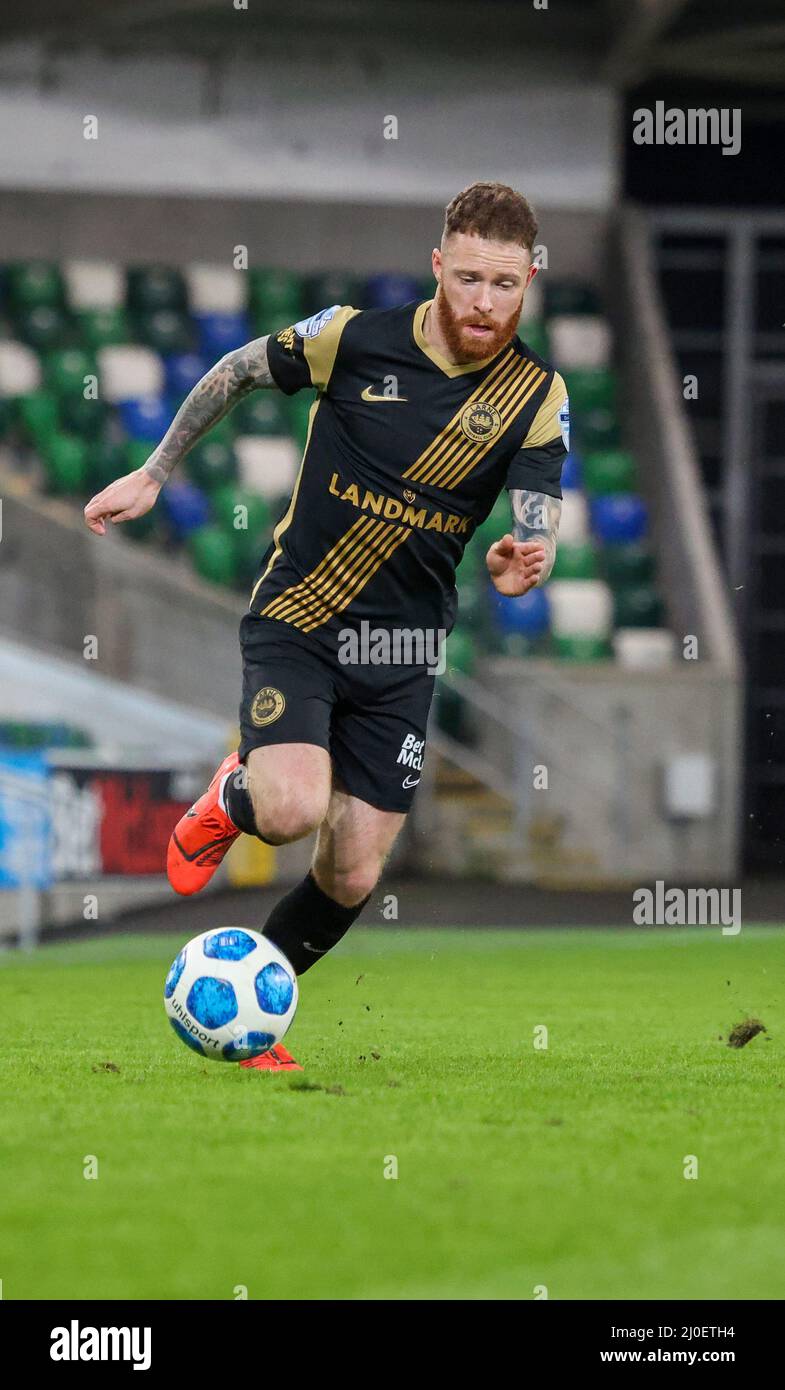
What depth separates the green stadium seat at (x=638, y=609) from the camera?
22.1 meters

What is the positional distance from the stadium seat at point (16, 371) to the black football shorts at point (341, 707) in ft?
50.2

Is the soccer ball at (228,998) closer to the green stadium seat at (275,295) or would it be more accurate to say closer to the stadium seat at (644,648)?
the stadium seat at (644,648)

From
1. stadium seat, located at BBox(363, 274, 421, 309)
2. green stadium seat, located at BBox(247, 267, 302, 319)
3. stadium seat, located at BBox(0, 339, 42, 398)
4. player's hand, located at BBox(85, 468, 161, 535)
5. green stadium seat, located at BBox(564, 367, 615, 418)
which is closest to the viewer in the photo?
player's hand, located at BBox(85, 468, 161, 535)

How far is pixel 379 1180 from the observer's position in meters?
4.50

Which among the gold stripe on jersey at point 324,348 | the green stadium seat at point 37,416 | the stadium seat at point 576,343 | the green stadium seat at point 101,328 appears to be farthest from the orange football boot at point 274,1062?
the stadium seat at point 576,343

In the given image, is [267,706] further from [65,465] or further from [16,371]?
[16,371]

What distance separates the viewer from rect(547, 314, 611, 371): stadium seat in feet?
78.3

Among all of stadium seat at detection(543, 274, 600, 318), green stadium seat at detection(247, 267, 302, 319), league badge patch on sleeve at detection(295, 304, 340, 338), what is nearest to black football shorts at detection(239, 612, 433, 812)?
league badge patch on sleeve at detection(295, 304, 340, 338)

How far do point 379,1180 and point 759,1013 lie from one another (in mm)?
4474

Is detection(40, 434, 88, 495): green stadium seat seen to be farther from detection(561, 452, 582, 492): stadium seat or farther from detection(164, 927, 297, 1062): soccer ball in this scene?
detection(164, 927, 297, 1062): soccer ball

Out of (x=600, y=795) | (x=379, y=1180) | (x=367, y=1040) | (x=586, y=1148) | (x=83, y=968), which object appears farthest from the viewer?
(x=600, y=795)

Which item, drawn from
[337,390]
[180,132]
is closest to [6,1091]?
[337,390]

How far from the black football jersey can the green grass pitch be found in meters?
1.46

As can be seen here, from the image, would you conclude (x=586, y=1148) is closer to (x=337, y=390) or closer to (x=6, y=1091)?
(x=6, y=1091)
